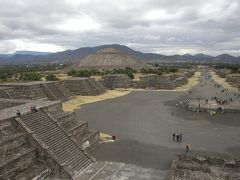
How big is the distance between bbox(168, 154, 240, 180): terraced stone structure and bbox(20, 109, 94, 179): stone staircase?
228 inches

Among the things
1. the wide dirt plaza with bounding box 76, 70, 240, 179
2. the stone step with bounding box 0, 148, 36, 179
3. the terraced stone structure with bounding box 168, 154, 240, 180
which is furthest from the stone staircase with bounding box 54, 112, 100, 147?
the terraced stone structure with bounding box 168, 154, 240, 180

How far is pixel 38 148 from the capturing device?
18.0 metres

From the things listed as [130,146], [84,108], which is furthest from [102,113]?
[130,146]

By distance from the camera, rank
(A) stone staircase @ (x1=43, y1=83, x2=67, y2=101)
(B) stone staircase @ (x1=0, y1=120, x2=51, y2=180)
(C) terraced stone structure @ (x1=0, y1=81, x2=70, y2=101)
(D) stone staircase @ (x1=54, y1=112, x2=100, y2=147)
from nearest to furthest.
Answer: (B) stone staircase @ (x1=0, y1=120, x2=51, y2=180) < (D) stone staircase @ (x1=54, y1=112, x2=100, y2=147) < (C) terraced stone structure @ (x1=0, y1=81, x2=70, y2=101) < (A) stone staircase @ (x1=43, y1=83, x2=67, y2=101)

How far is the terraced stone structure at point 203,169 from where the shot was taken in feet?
53.3

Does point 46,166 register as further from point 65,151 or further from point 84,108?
point 84,108

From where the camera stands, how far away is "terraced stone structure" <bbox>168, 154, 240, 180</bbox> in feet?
53.3

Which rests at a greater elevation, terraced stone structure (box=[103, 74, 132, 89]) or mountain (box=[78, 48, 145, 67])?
mountain (box=[78, 48, 145, 67])

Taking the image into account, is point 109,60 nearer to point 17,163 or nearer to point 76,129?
point 76,129

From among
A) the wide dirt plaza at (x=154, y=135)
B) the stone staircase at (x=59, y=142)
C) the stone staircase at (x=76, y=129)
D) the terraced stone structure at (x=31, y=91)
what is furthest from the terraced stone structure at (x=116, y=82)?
the stone staircase at (x=59, y=142)

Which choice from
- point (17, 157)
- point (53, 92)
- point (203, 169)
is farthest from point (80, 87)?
point (203, 169)

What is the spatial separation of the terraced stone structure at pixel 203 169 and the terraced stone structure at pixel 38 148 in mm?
5729

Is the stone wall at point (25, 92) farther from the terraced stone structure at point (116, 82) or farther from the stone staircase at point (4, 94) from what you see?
the terraced stone structure at point (116, 82)

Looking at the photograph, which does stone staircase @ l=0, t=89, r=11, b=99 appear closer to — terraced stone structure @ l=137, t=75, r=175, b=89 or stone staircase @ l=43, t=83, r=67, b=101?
stone staircase @ l=43, t=83, r=67, b=101
